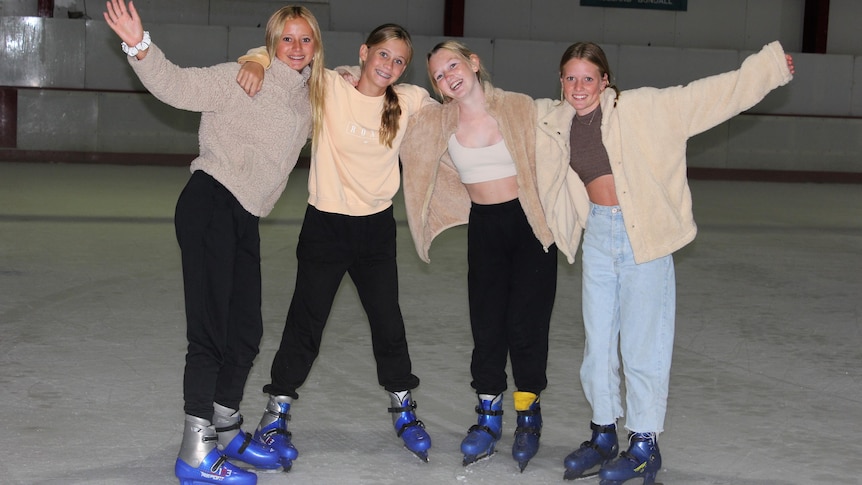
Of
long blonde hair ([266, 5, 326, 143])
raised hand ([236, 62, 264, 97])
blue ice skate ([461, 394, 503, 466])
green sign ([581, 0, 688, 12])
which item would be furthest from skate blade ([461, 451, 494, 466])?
green sign ([581, 0, 688, 12])

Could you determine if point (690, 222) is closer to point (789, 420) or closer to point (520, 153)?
point (520, 153)

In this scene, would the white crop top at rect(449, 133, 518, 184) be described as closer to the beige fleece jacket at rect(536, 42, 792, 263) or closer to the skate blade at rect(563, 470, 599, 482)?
the beige fleece jacket at rect(536, 42, 792, 263)

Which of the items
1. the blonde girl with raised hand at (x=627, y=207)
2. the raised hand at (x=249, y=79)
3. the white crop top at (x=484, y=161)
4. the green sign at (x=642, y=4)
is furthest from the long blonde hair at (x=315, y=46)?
the green sign at (x=642, y=4)

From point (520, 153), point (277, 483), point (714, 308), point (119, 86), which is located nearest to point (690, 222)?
point (520, 153)

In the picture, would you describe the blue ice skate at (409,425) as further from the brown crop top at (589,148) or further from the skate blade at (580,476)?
the brown crop top at (589,148)

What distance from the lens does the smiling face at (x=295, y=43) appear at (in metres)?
3.20

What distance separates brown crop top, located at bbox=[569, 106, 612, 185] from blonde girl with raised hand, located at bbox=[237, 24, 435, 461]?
0.54 meters

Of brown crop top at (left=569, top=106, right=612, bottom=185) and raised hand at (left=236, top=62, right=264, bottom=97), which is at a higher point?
raised hand at (left=236, top=62, right=264, bottom=97)

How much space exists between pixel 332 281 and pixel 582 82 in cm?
102

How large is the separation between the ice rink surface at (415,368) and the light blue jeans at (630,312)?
299mm

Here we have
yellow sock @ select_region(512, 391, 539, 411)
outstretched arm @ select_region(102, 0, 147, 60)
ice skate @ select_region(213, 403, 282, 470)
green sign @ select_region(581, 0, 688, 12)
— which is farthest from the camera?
green sign @ select_region(581, 0, 688, 12)

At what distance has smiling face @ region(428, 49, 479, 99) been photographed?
3.35 metres

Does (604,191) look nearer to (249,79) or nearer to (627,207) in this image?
(627,207)

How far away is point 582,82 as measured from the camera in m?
3.22
